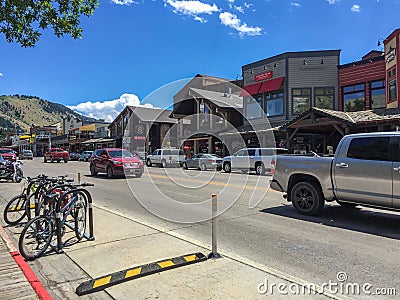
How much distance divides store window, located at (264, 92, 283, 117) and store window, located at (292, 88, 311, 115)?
4.07 feet

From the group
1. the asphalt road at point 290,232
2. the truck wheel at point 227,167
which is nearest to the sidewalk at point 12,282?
the asphalt road at point 290,232

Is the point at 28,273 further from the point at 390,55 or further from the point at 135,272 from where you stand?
the point at 390,55

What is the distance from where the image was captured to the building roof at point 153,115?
48.4m

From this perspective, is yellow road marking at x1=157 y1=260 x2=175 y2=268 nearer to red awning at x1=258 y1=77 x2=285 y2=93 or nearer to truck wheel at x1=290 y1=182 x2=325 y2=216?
truck wheel at x1=290 y1=182 x2=325 y2=216

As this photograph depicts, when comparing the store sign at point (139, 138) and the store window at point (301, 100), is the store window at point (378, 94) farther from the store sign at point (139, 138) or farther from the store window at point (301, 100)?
the store sign at point (139, 138)

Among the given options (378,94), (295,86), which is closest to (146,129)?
(295,86)

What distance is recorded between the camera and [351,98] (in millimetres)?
24625

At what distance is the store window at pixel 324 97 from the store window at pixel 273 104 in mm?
2872

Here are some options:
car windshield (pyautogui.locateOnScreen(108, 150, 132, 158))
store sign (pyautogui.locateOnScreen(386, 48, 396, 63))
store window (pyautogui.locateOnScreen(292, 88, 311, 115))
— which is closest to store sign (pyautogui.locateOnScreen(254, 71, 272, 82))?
store window (pyautogui.locateOnScreen(292, 88, 311, 115))

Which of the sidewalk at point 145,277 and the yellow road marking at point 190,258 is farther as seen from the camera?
the yellow road marking at point 190,258

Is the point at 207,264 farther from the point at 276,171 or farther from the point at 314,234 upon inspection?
the point at 276,171

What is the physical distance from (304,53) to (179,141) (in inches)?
797

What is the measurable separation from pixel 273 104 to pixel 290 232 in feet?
74.1

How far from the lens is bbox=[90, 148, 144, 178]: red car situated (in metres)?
18.8
